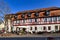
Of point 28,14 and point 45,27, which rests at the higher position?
point 28,14

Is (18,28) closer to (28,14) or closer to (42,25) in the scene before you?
(28,14)

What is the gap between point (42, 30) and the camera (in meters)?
76.4

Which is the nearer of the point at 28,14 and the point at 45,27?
the point at 45,27

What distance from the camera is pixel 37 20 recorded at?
261 ft

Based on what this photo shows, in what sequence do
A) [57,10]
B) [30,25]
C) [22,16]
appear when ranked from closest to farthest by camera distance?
[57,10]
[30,25]
[22,16]

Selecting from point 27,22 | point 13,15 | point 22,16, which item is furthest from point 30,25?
point 13,15

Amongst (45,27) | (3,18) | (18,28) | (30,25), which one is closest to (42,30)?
(45,27)

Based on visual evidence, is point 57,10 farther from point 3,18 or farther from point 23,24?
point 3,18

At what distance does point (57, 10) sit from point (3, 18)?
24414mm

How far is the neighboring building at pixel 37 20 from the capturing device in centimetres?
7438

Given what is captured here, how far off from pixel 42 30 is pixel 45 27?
164cm

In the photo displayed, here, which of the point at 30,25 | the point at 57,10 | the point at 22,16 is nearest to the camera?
the point at 57,10

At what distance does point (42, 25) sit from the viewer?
77312mm

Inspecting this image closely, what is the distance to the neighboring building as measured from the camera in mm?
74375
